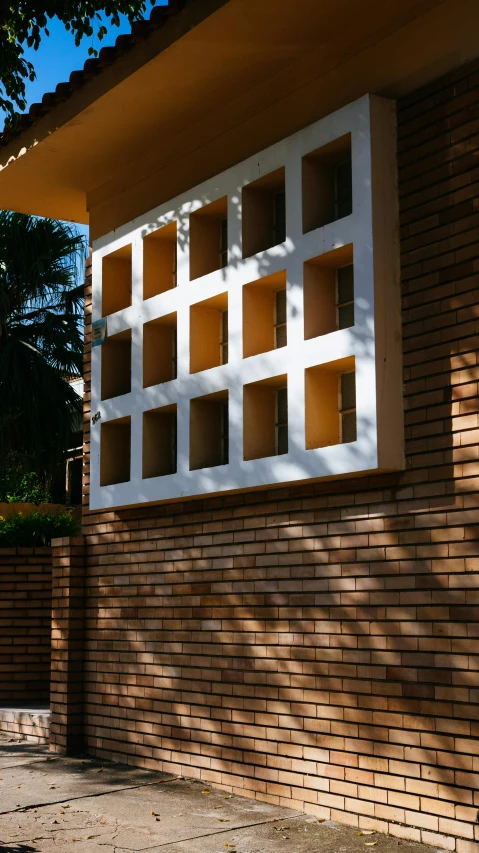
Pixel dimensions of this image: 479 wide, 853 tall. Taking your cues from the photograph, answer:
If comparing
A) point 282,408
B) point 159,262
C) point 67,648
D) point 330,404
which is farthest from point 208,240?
point 67,648

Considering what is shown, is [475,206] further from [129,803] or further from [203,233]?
[129,803]

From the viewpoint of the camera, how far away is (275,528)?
24.9ft

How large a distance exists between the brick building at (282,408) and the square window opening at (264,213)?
1.0 inches

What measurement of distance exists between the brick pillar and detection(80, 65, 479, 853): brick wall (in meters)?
1.37

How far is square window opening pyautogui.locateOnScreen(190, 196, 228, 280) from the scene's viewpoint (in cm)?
869

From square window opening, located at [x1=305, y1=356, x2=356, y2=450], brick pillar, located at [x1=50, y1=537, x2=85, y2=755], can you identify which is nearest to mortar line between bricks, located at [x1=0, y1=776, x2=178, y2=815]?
brick pillar, located at [x1=50, y1=537, x2=85, y2=755]

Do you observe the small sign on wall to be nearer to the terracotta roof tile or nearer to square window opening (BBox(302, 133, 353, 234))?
the terracotta roof tile

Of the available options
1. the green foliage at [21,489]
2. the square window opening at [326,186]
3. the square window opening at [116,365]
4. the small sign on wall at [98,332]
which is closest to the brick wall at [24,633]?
the square window opening at [116,365]

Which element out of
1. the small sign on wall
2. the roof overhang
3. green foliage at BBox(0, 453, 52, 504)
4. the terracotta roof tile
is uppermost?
the terracotta roof tile

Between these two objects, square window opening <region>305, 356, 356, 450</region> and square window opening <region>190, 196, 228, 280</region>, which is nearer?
square window opening <region>305, 356, 356, 450</region>

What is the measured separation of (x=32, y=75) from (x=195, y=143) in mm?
2438

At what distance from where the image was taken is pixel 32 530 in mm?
12891

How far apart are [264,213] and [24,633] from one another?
6.08 meters

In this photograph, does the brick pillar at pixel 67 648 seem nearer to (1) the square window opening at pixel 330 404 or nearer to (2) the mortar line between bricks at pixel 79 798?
(2) the mortar line between bricks at pixel 79 798
